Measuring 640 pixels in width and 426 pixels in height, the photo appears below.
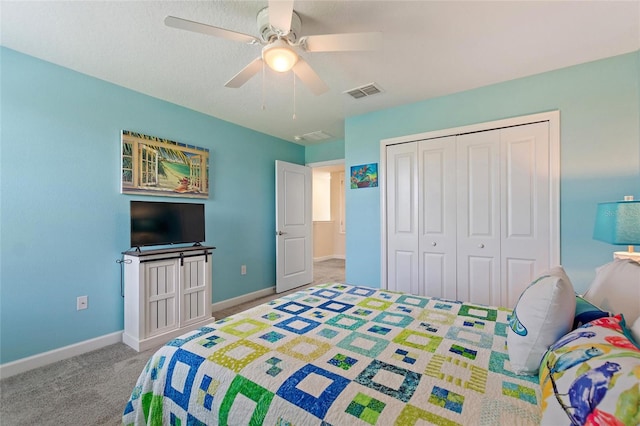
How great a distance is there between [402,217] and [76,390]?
3227mm

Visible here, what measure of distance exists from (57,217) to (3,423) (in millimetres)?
1468

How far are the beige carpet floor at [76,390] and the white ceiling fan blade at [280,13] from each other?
250cm

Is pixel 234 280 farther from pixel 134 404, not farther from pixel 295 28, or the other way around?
pixel 295 28

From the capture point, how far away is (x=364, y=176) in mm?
3533

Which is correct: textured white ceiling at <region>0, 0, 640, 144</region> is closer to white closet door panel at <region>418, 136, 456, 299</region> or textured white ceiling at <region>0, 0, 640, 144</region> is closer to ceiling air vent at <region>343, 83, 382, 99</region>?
ceiling air vent at <region>343, 83, 382, 99</region>

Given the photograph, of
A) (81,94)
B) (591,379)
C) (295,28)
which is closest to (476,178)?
(295,28)

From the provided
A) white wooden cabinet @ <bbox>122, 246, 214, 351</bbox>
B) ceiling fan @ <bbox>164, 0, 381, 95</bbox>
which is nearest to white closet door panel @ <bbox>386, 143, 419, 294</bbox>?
ceiling fan @ <bbox>164, 0, 381, 95</bbox>

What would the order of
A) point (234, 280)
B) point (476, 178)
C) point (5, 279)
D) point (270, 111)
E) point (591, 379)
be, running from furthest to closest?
1. point (234, 280)
2. point (270, 111)
3. point (476, 178)
4. point (5, 279)
5. point (591, 379)

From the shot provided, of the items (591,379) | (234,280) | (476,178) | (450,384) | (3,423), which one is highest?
(476,178)

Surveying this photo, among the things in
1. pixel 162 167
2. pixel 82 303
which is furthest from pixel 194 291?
pixel 162 167

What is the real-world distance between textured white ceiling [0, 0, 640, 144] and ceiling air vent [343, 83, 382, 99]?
3.2 inches

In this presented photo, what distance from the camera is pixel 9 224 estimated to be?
213 cm

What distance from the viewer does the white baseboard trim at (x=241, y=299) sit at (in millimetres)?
3562

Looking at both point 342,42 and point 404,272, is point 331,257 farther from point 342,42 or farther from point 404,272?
point 342,42
